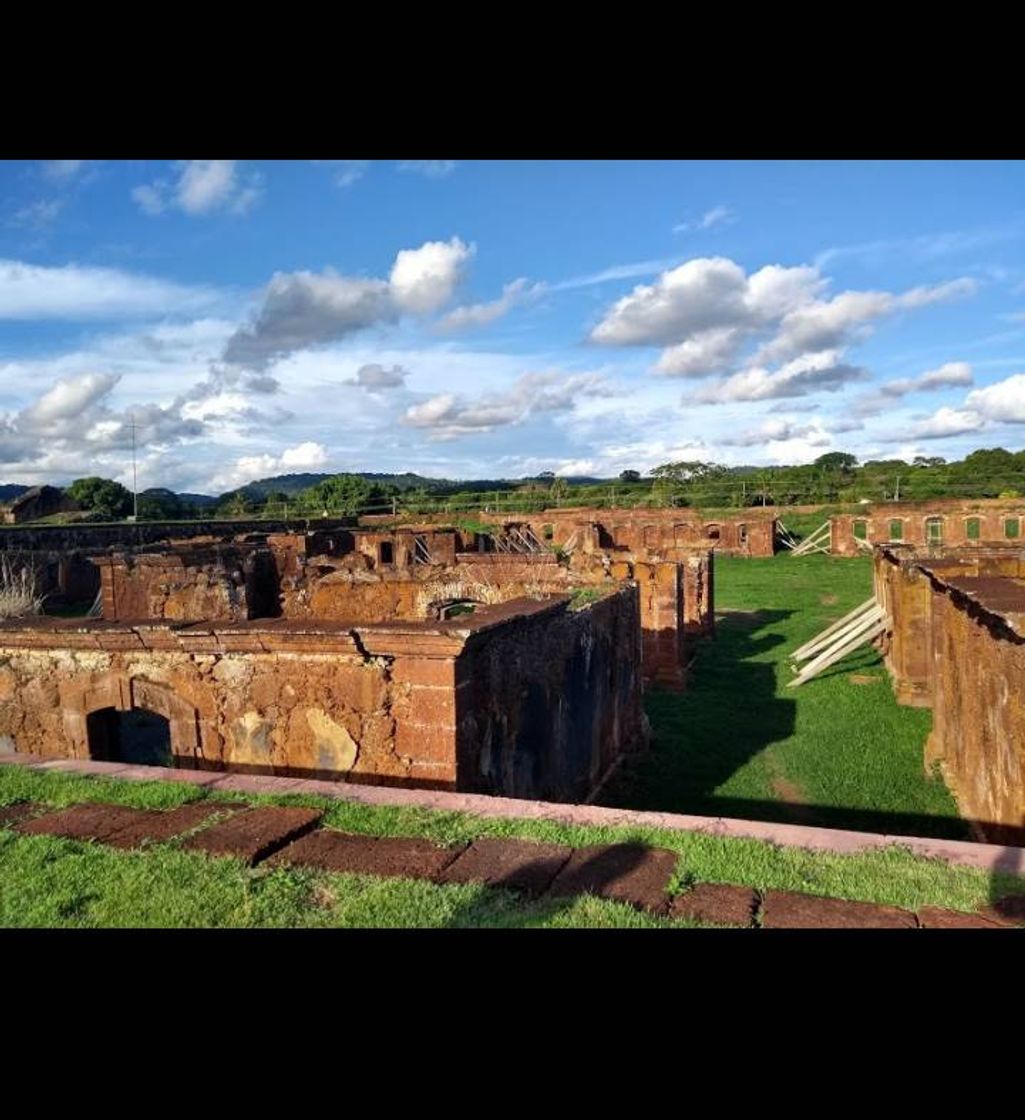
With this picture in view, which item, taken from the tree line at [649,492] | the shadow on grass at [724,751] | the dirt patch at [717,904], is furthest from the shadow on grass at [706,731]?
the tree line at [649,492]

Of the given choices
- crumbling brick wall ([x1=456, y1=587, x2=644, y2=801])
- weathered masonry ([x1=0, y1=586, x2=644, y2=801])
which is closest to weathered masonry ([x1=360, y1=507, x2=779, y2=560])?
crumbling brick wall ([x1=456, y1=587, x2=644, y2=801])

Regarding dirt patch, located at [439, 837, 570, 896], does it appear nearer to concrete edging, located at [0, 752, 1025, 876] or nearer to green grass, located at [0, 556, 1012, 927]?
green grass, located at [0, 556, 1012, 927]

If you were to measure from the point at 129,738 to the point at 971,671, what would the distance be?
942 cm

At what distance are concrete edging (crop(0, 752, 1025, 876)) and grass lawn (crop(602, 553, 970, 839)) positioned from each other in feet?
13.2

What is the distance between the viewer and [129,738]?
1058 cm

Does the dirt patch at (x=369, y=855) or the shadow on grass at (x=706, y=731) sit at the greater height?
the dirt patch at (x=369, y=855)

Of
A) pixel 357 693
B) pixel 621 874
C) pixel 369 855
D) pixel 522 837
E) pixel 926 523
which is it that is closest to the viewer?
pixel 621 874

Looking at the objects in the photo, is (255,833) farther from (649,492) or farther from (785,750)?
(649,492)

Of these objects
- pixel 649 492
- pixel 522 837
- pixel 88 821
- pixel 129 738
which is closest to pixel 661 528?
pixel 649 492

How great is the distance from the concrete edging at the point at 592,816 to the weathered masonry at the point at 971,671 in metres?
1.98

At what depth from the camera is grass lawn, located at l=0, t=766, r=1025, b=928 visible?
11.4 feet

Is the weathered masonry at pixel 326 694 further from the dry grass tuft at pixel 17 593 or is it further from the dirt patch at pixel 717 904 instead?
the dry grass tuft at pixel 17 593

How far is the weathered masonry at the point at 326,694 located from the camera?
6.08 m

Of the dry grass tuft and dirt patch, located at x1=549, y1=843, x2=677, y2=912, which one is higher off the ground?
the dry grass tuft
